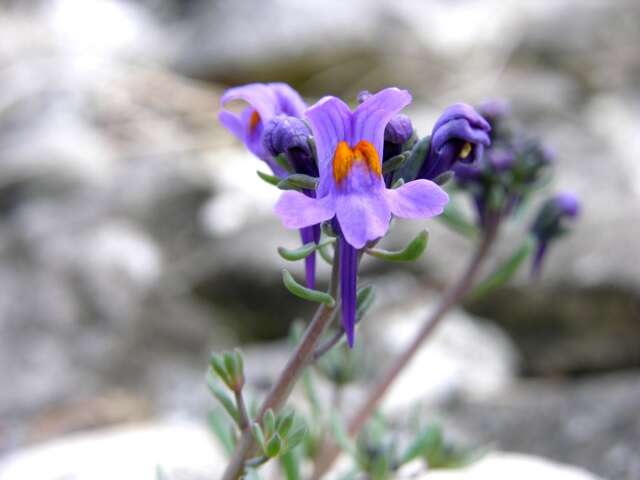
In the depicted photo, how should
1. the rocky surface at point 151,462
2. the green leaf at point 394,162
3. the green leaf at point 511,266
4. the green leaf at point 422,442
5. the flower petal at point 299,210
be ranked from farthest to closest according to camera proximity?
the rocky surface at point 151,462 → the green leaf at point 511,266 → the green leaf at point 422,442 → the green leaf at point 394,162 → the flower petal at point 299,210

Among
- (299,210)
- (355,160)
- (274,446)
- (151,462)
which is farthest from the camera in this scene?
(151,462)

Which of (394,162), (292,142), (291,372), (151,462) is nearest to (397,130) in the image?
(394,162)

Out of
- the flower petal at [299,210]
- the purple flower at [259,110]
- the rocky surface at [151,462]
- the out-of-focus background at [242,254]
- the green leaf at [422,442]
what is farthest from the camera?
the out-of-focus background at [242,254]

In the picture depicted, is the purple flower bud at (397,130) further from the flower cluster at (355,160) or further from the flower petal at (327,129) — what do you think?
the flower petal at (327,129)

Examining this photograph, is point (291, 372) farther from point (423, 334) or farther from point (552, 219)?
point (552, 219)

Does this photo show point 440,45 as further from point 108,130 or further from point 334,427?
point 334,427

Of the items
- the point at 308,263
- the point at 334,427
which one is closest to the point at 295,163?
the point at 308,263

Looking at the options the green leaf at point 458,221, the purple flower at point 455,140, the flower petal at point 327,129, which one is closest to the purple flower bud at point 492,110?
the green leaf at point 458,221
